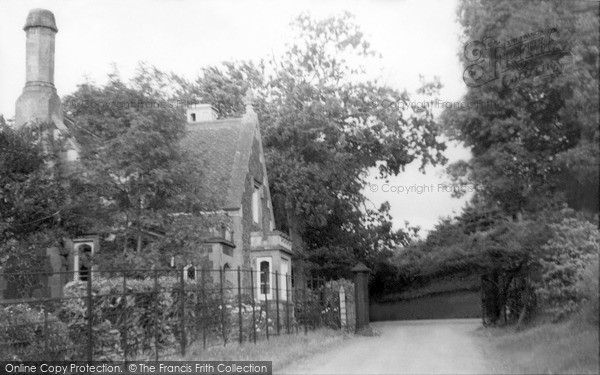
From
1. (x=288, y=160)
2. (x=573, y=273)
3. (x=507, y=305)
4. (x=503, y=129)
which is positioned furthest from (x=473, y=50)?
(x=288, y=160)

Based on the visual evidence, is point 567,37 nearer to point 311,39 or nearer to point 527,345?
point 527,345

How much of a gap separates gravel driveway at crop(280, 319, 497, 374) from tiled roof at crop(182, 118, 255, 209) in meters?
8.69

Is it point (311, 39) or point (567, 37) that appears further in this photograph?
point (311, 39)

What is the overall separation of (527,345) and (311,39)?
22.3m

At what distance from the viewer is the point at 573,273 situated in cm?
1642

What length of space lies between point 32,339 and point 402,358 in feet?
23.7

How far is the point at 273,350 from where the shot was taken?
52.6 feet

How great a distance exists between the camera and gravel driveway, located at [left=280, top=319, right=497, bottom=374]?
1387 cm

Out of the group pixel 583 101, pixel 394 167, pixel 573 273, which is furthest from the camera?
pixel 394 167

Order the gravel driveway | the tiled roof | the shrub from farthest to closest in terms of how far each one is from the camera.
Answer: the tiled roof → the gravel driveway → the shrub

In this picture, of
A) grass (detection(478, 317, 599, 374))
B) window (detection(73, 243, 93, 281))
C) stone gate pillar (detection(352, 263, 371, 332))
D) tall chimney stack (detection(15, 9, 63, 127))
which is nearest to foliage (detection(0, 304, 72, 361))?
window (detection(73, 243, 93, 281))

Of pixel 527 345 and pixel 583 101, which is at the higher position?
pixel 583 101

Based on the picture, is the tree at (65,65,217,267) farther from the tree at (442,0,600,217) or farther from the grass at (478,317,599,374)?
the grass at (478,317,599,374)

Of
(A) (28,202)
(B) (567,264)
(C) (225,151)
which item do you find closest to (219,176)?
(C) (225,151)
